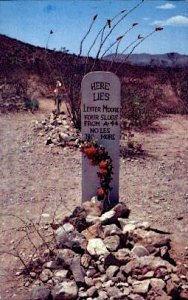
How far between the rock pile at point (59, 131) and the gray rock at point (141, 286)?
4.98 meters

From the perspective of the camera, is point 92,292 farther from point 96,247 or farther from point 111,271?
point 96,247

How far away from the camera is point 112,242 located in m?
3.90

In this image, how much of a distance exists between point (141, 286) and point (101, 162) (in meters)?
1.73

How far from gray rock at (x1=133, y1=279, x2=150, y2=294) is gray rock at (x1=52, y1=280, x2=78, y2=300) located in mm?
442

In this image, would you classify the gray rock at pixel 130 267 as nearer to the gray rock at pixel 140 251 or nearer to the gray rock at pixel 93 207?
the gray rock at pixel 140 251

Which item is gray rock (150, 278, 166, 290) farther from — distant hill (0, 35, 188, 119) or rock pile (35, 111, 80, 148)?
rock pile (35, 111, 80, 148)

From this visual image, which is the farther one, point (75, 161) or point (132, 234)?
point (75, 161)

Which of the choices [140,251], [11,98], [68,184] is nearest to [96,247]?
[140,251]

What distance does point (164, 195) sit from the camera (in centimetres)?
586

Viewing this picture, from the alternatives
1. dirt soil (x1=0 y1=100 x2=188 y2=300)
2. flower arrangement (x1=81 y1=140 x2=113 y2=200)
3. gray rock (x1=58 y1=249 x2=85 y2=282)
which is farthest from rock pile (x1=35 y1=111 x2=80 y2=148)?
gray rock (x1=58 y1=249 x2=85 y2=282)

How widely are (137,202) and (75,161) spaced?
7.04 feet

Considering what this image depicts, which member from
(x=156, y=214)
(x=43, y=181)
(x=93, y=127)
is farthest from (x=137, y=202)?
(x=43, y=181)

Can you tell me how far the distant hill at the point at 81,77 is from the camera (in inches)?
446

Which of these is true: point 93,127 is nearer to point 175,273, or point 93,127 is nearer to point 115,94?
point 115,94
